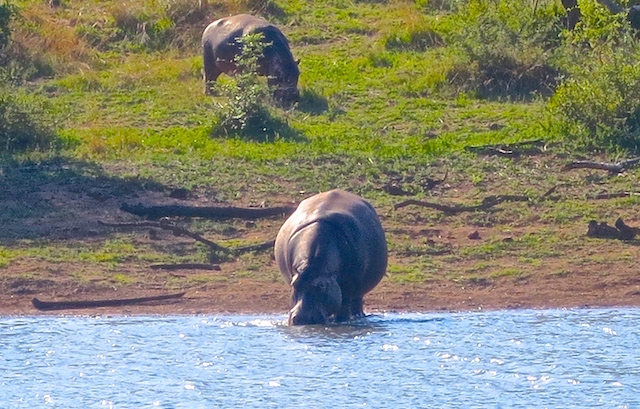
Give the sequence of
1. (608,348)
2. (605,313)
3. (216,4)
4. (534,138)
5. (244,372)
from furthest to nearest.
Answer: (216,4) < (534,138) < (605,313) < (608,348) < (244,372)

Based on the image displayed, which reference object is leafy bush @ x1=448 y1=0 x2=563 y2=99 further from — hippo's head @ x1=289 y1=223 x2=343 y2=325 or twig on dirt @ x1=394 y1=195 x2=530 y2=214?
hippo's head @ x1=289 y1=223 x2=343 y2=325

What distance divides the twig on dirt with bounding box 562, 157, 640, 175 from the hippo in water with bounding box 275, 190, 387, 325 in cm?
408

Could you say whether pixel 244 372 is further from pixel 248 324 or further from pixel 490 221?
pixel 490 221

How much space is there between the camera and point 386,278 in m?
11.3

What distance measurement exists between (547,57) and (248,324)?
7.91 meters

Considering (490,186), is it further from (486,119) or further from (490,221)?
(486,119)

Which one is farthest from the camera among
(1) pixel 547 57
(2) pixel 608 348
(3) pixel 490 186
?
(1) pixel 547 57

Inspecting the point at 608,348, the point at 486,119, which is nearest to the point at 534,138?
the point at 486,119

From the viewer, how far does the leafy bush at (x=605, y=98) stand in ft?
47.2

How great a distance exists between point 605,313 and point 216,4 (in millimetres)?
11013

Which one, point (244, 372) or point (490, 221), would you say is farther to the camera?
point (490, 221)

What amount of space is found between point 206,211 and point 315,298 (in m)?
3.26

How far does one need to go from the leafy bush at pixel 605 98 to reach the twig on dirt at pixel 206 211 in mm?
3609

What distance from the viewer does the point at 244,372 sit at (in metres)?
8.88
